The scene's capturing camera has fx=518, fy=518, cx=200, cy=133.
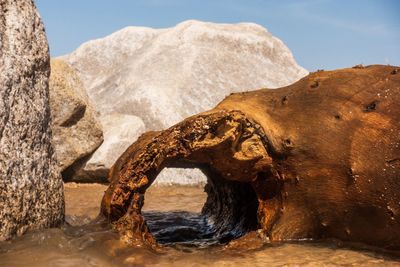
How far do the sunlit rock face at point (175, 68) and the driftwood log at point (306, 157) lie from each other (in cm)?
566

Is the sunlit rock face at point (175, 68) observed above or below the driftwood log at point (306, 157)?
above

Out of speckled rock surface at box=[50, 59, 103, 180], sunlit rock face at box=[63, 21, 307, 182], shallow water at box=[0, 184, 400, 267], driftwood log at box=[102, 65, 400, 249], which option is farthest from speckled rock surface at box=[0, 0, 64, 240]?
sunlit rock face at box=[63, 21, 307, 182]

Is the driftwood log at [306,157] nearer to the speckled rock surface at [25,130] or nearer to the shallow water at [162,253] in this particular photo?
the shallow water at [162,253]

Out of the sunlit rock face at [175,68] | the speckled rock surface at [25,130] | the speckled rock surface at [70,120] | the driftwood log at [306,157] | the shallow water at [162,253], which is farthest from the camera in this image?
the sunlit rock face at [175,68]

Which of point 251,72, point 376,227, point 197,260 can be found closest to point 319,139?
point 376,227

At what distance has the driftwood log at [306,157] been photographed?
12.4 feet

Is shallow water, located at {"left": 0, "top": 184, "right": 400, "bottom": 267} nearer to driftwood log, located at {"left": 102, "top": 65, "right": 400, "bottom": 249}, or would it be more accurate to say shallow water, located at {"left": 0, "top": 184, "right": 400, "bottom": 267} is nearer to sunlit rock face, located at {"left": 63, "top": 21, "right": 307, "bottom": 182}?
driftwood log, located at {"left": 102, "top": 65, "right": 400, "bottom": 249}

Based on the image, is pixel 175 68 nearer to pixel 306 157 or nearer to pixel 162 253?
pixel 306 157

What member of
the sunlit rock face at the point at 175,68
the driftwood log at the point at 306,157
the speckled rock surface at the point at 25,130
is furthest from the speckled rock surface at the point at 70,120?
the driftwood log at the point at 306,157

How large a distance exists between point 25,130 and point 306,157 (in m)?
2.16

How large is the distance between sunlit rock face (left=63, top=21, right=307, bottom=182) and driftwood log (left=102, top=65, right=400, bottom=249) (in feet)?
18.6

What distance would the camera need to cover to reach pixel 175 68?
11984 mm

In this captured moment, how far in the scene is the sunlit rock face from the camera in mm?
11148

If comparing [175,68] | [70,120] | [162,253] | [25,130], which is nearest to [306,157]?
[162,253]
